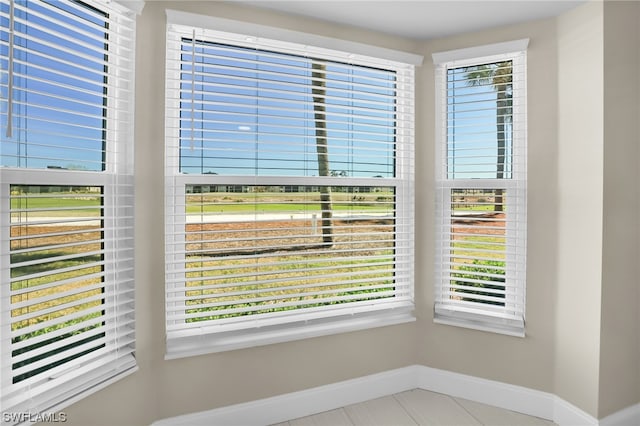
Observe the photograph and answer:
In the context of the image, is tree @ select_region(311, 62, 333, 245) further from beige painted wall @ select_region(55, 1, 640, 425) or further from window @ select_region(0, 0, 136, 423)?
window @ select_region(0, 0, 136, 423)

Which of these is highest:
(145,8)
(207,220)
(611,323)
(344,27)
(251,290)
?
(344,27)

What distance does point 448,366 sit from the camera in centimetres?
266

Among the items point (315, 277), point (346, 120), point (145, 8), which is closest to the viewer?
point (145, 8)

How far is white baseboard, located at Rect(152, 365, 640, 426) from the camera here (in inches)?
85.9

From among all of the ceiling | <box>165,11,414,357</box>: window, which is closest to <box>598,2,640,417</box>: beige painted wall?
the ceiling

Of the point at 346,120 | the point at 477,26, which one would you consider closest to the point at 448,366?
the point at 346,120

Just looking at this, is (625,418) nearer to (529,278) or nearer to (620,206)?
(529,278)

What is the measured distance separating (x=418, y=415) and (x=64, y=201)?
226cm

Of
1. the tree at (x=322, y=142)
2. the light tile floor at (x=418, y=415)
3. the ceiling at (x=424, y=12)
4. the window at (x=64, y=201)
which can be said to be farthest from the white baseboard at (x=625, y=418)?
the window at (x=64, y=201)

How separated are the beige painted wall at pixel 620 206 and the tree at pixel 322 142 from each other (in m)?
1.54

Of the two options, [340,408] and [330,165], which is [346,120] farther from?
[340,408]

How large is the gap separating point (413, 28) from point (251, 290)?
1.94 metres

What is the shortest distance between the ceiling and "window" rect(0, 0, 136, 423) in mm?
913

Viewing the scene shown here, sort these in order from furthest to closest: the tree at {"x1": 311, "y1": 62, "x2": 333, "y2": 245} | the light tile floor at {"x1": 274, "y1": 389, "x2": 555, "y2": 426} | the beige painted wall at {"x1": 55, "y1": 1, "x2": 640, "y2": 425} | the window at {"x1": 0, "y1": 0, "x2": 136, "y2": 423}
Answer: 1. the tree at {"x1": 311, "y1": 62, "x2": 333, "y2": 245}
2. the light tile floor at {"x1": 274, "y1": 389, "x2": 555, "y2": 426}
3. the beige painted wall at {"x1": 55, "y1": 1, "x2": 640, "y2": 425}
4. the window at {"x1": 0, "y1": 0, "x2": 136, "y2": 423}
